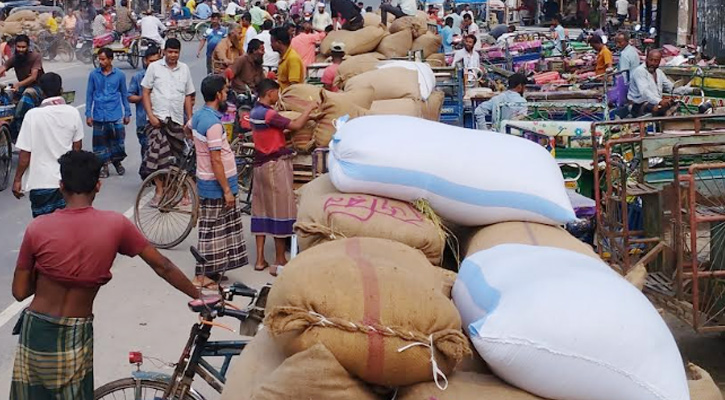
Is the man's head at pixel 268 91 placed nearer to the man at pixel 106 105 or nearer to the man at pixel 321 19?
the man at pixel 106 105

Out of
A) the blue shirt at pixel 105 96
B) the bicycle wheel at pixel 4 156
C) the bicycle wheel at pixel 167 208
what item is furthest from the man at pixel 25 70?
the bicycle wheel at pixel 167 208

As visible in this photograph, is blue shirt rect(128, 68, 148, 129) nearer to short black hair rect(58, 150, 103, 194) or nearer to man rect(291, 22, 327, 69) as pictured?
man rect(291, 22, 327, 69)

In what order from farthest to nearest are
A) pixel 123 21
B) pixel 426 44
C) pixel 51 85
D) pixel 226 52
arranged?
1. pixel 123 21
2. pixel 426 44
3. pixel 226 52
4. pixel 51 85

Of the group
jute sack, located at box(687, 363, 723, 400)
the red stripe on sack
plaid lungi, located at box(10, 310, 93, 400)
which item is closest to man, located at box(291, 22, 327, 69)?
plaid lungi, located at box(10, 310, 93, 400)

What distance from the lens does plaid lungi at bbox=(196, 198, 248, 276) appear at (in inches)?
290

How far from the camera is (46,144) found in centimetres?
715

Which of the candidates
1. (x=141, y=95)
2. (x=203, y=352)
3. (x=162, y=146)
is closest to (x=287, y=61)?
(x=141, y=95)

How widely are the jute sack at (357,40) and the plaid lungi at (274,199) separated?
610cm

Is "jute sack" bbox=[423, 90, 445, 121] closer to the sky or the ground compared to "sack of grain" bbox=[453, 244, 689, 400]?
closer to the ground

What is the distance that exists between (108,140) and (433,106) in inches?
145

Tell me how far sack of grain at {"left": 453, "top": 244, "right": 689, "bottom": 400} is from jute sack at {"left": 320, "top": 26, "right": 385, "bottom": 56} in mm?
10867

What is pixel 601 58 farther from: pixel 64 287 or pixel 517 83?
pixel 64 287

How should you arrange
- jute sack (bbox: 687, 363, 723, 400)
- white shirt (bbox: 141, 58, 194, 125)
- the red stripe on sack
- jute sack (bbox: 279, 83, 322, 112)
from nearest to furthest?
the red stripe on sack
jute sack (bbox: 687, 363, 723, 400)
jute sack (bbox: 279, 83, 322, 112)
white shirt (bbox: 141, 58, 194, 125)

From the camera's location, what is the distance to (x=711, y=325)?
5.21 metres
